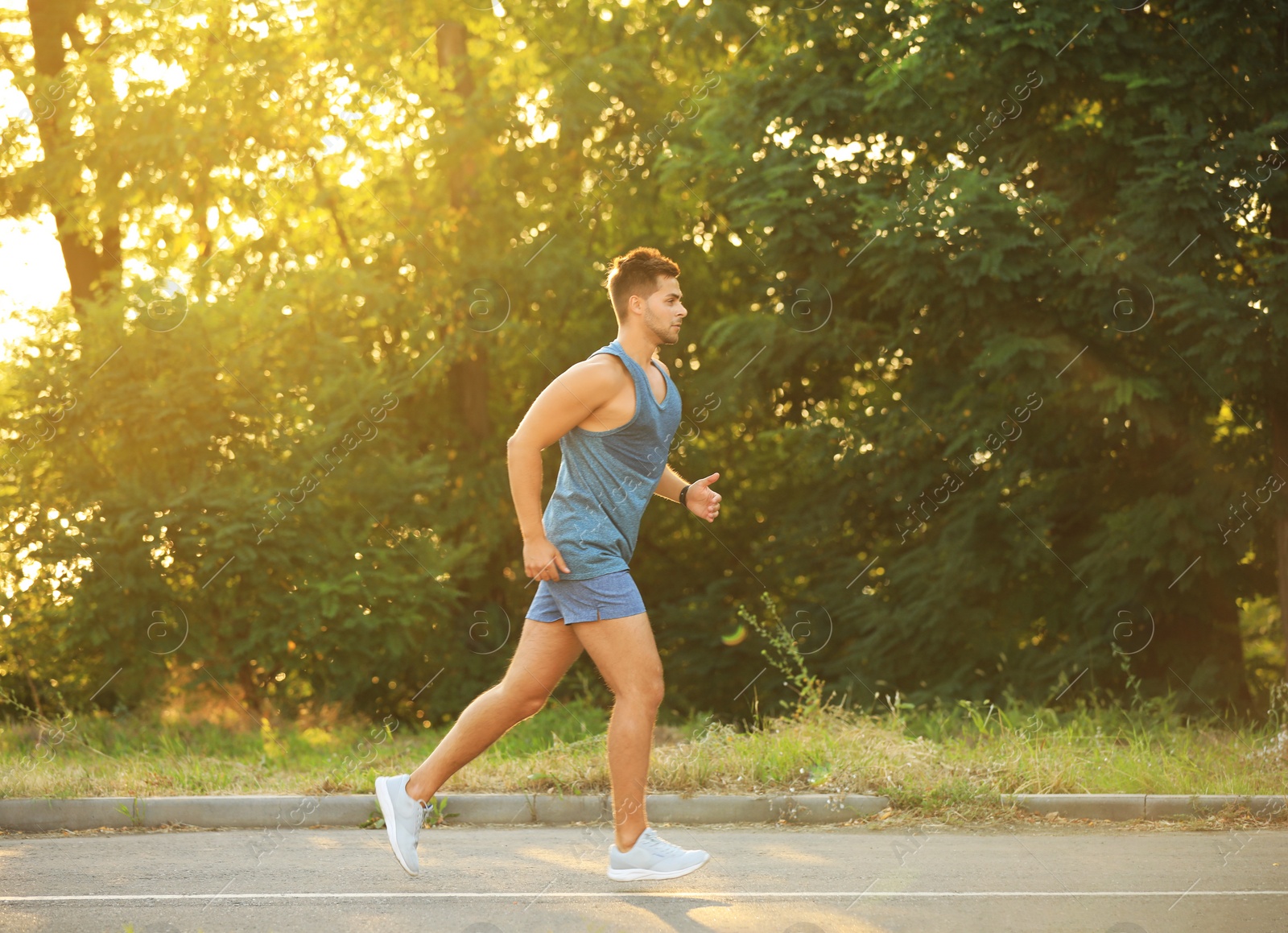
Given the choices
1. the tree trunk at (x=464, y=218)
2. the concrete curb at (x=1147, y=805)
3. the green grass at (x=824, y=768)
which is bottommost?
the concrete curb at (x=1147, y=805)

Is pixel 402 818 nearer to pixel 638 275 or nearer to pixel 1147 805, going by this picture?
pixel 638 275

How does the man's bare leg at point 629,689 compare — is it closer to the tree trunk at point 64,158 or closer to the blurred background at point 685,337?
the blurred background at point 685,337

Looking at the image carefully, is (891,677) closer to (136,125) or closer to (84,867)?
(84,867)

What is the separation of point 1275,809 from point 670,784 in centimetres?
294

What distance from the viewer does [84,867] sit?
552 centimetres

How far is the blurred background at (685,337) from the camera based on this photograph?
1127 centimetres

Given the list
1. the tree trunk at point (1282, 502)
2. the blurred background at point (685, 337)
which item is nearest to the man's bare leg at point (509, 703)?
the blurred background at point (685, 337)

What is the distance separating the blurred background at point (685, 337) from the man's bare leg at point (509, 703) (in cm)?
472

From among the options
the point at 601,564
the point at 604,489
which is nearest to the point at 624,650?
the point at 601,564

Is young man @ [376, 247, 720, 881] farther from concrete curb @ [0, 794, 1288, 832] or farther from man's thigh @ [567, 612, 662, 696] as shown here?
concrete curb @ [0, 794, 1288, 832]

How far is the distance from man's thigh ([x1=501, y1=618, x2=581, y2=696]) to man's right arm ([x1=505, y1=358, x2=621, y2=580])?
230mm

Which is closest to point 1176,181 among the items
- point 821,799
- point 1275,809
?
point 1275,809

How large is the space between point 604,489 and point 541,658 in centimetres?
64

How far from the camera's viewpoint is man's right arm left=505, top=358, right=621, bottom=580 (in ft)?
14.7
